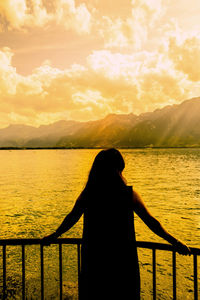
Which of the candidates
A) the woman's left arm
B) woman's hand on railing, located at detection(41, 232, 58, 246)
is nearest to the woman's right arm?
the woman's left arm

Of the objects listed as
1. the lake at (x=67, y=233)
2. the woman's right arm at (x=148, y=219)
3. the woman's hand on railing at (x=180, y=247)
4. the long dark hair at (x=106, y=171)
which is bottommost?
the lake at (x=67, y=233)

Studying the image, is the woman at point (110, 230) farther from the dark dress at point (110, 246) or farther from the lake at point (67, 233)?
the lake at point (67, 233)

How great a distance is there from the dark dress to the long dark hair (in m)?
0.07

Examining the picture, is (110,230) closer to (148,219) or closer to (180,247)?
(148,219)

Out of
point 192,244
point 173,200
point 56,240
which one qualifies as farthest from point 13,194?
point 56,240

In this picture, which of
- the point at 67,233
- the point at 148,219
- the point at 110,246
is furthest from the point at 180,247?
the point at 67,233

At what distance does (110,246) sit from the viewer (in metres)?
3.12

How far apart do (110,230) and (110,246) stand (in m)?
0.20

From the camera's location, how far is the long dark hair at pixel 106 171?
306 centimetres

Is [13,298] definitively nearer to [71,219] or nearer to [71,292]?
[71,292]

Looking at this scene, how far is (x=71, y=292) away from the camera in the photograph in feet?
36.8

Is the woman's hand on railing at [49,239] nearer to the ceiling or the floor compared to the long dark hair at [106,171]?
nearer to the floor

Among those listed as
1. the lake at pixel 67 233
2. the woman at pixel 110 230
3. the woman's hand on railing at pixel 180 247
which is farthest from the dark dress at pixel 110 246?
the lake at pixel 67 233

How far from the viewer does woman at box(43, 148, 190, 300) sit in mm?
3035
